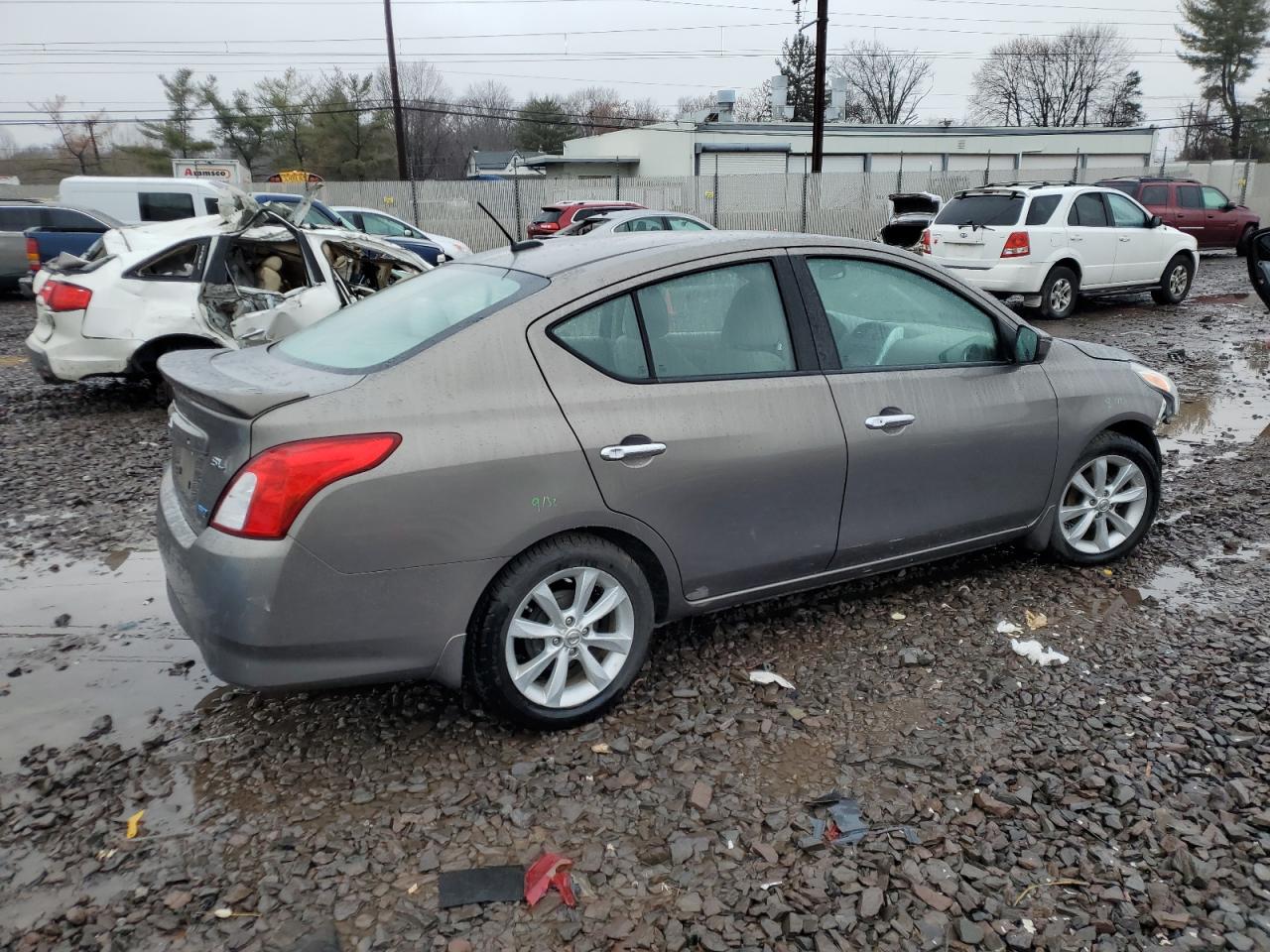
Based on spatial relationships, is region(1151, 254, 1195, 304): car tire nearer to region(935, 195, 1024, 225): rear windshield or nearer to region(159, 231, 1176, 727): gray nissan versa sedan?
region(935, 195, 1024, 225): rear windshield

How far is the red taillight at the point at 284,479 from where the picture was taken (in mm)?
2600

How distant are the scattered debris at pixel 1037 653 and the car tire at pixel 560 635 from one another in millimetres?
1588

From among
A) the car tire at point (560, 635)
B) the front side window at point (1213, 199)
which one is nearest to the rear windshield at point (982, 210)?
the car tire at point (560, 635)

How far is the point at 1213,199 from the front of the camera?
2102cm

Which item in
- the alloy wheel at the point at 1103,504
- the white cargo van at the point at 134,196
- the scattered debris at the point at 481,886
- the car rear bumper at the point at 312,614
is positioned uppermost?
the white cargo van at the point at 134,196

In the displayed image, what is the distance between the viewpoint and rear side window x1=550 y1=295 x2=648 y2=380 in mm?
→ 3080

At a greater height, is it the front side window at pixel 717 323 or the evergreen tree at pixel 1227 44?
the evergreen tree at pixel 1227 44

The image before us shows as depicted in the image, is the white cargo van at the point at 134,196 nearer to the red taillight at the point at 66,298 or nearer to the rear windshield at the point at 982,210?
the red taillight at the point at 66,298

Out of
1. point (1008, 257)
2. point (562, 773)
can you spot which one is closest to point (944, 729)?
point (562, 773)

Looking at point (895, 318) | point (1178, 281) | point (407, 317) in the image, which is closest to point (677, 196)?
point (1178, 281)

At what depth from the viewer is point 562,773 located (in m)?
2.94

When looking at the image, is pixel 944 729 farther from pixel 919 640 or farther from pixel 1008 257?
pixel 1008 257

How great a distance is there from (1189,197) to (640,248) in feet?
72.0

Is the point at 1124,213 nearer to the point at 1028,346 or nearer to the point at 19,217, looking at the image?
the point at 1028,346
